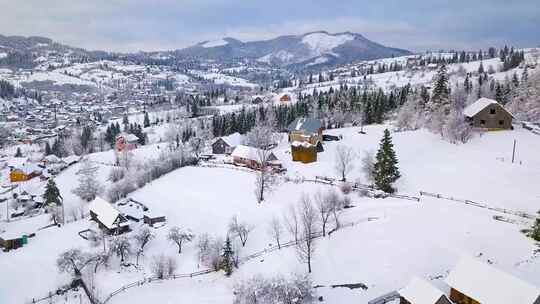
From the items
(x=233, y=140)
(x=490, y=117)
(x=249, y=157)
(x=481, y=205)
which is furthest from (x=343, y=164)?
(x=233, y=140)

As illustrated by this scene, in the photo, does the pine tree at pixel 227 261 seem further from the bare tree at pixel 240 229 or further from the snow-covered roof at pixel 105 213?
the snow-covered roof at pixel 105 213

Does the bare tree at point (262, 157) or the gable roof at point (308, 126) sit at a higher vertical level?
the gable roof at point (308, 126)

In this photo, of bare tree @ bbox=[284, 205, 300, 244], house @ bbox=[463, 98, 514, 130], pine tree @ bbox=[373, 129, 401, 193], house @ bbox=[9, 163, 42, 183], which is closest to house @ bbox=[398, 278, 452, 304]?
bare tree @ bbox=[284, 205, 300, 244]

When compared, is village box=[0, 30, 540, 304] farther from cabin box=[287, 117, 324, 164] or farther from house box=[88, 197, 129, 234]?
cabin box=[287, 117, 324, 164]

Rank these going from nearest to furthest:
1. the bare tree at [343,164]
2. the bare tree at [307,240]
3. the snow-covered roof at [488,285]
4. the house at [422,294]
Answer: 1. the snow-covered roof at [488,285]
2. the house at [422,294]
3. the bare tree at [307,240]
4. the bare tree at [343,164]

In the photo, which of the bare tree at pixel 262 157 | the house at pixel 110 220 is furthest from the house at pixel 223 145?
the house at pixel 110 220

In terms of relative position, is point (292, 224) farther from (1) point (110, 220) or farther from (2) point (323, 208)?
(1) point (110, 220)

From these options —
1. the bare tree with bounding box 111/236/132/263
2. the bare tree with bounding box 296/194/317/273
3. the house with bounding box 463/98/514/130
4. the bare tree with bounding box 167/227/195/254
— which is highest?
the house with bounding box 463/98/514/130
